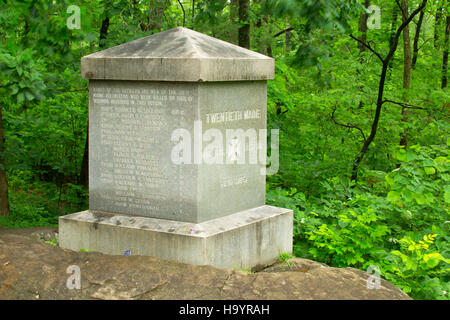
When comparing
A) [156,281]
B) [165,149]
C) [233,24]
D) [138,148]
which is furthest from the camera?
[233,24]

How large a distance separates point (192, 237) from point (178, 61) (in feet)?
5.28

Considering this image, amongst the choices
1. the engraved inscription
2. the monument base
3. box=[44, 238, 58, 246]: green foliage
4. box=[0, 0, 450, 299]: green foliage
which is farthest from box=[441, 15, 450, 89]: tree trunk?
box=[44, 238, 58, 246]: green foliage

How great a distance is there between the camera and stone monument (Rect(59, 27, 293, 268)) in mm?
5082

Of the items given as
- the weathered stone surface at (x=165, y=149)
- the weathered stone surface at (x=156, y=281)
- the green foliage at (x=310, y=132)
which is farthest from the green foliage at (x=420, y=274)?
the weathered stone surface at (x=165, y=149)

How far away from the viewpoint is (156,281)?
4.34 metres

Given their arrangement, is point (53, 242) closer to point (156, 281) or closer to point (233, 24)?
point (156, 281)

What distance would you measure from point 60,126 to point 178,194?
18.4 feet

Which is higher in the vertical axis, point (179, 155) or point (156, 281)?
point (179, 155)

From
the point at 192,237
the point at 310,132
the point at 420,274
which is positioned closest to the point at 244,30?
the point at 310,132

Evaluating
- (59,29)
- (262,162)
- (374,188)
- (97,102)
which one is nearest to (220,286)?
(262,162)

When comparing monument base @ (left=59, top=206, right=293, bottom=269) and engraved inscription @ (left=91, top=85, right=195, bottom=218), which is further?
engraved inscription @ (left=91, top=85, right=195, bottom=218)

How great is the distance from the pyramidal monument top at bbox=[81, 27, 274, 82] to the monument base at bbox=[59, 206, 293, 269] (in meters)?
1.39

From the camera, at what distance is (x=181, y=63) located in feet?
16.4

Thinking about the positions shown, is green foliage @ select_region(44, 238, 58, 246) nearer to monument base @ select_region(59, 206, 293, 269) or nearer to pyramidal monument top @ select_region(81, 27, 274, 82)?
monument base @ select_region(59, 206, 293, 269)
